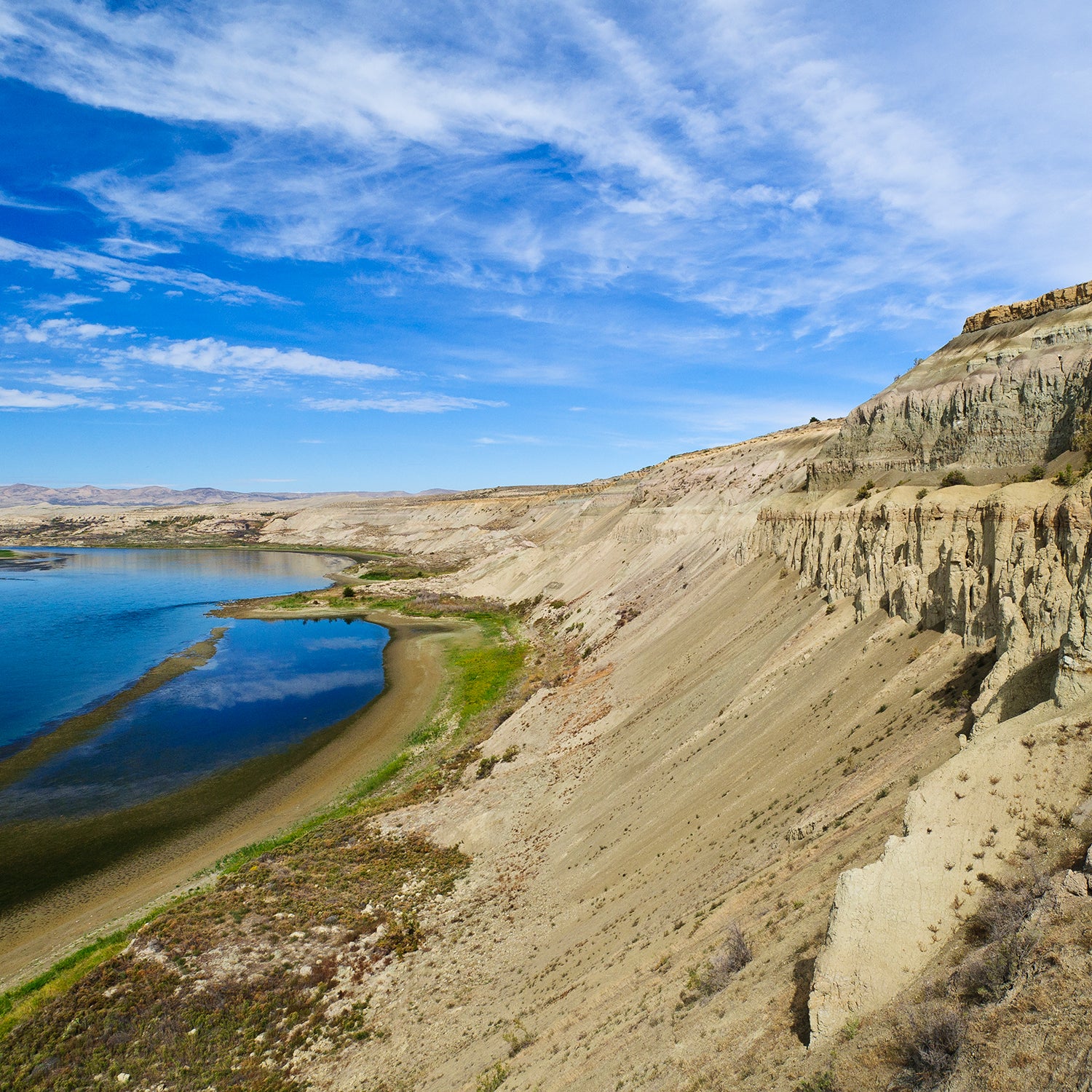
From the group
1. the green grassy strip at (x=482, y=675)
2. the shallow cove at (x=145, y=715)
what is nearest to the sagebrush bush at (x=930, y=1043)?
the shallow cove at (x=145, y=715)

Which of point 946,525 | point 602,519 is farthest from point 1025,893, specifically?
point 602,519

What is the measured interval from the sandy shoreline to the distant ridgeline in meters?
29.2

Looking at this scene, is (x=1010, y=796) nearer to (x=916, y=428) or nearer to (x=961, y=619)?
(x=961, y=619)

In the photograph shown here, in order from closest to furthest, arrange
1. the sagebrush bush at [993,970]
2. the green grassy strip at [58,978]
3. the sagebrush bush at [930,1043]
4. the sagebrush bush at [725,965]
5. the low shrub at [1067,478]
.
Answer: the sagebrush bush at [930,1043], the sagebrush bush at [993,970], the sagebrush bush at [725,965], the green grassy strip at [58,978], the low shrub at [1067,478]

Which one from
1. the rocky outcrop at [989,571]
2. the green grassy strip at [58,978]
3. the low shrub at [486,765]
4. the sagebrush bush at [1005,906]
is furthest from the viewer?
the low shrub at [486,765]

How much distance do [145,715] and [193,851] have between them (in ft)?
54.7

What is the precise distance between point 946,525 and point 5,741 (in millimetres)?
40452

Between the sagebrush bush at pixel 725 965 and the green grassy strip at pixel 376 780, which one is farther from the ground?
the sagebrush bush at pixel 725 965

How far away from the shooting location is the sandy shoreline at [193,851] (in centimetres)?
1662

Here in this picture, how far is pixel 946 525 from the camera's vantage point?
16344mm

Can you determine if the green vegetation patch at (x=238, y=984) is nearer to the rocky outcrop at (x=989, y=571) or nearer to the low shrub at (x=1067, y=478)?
the rocky outcrop at (x=989, y=571)

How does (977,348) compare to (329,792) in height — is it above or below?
above

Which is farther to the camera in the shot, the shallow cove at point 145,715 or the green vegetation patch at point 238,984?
the shallow cove at point 145,715

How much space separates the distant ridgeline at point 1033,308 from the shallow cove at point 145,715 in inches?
1285
